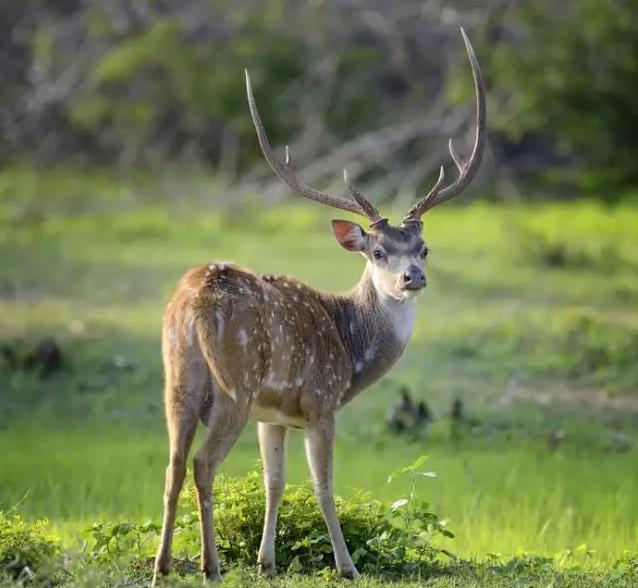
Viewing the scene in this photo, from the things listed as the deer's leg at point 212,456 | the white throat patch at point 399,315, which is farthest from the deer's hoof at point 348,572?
the white throat patch at point 399,315

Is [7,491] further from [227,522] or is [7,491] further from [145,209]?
[145,209]

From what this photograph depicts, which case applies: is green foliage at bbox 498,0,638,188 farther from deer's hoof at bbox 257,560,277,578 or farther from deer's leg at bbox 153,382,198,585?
deer's leg at bbox 153,382,198,585

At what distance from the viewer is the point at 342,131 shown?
22.1 m

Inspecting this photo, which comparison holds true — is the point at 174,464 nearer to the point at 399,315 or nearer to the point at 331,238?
the point at 399,315

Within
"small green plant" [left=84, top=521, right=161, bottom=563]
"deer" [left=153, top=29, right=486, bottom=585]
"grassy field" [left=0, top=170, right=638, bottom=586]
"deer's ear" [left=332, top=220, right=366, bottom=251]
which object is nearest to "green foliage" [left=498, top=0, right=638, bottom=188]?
"grassy field" [left=0, top=170, right=638, bottom=586]

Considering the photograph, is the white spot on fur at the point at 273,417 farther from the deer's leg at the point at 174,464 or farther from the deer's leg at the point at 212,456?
the deer's leg at the point at 174,464

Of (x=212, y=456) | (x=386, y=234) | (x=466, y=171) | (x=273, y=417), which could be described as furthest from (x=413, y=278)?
(x=212, y=456)

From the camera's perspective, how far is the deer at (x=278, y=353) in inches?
262

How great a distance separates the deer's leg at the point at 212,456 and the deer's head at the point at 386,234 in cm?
145

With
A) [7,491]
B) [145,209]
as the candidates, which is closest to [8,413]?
[7,491]

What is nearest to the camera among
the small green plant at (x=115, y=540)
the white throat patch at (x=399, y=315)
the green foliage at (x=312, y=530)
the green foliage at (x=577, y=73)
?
the small green plant at (x=115, y=540)

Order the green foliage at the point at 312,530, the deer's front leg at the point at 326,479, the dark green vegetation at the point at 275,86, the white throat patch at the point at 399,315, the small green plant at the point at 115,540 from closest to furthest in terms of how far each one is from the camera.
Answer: the small green plant at the point at 115,540
the deer's front leg at the point at 326,479
the green foliage at the point at 312,530
the white throat patch at the point at 399,315
the dark green vegetation at the point at 275,86

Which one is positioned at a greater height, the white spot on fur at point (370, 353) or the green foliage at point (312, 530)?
the white spot on fur at point (370, 353)

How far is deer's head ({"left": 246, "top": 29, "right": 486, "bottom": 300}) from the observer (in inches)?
310
